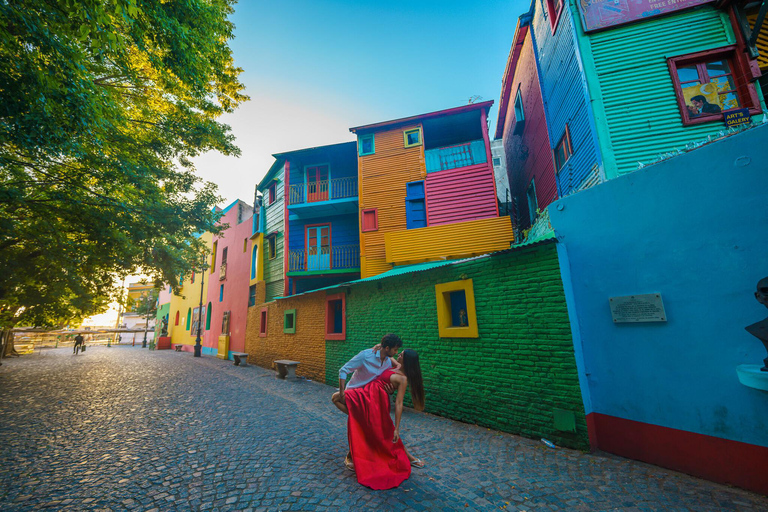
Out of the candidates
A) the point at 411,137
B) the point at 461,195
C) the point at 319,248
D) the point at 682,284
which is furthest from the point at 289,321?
the point at 682,284

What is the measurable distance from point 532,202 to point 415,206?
4.57m

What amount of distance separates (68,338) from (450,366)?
53.5 m

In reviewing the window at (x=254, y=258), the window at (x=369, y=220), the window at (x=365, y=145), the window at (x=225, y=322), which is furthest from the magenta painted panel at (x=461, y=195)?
the window at (x=225, y=322)

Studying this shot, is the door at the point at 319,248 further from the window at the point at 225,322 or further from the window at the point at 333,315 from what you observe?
the window at the point at 225,322

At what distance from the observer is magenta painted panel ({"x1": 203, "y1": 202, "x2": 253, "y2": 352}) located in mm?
17891

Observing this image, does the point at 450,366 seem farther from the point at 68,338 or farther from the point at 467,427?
the point at 68,338

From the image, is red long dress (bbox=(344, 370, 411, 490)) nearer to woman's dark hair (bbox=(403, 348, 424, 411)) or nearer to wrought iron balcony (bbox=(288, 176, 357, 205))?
woman's dark hair (bbox=(403, 348, 424, 411))

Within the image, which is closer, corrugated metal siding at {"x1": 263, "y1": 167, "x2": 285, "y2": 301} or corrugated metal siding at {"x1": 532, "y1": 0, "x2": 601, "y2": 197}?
corrugated metal siding at {"x1": 532, "y1": 0, "x2": 601, "y2": 197}

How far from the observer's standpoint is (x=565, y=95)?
26.9 ft

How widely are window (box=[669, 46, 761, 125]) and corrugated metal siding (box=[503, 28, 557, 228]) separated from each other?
131 inches

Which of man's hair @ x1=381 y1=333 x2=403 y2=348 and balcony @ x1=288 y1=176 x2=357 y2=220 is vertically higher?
balcony @ x1=288 y1=176 x2=357 y2=220

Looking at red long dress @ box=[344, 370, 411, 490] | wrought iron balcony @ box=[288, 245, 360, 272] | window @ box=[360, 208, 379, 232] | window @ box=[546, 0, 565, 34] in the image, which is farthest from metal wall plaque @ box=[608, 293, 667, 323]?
wrought iron balcony @ box=[288, 245, 360, 272]

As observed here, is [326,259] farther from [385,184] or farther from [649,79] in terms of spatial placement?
[649,79]

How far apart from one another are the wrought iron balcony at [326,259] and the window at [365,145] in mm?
4170
